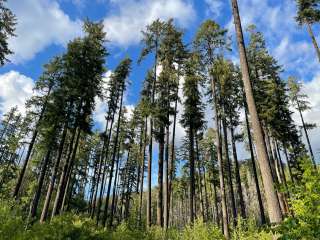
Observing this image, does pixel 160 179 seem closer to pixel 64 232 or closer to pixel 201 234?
pixel 201 234

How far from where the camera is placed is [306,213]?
4.50 meters

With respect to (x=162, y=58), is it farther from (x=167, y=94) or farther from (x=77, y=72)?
(x=77, y=72)

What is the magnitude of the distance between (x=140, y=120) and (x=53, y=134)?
14.5 meters

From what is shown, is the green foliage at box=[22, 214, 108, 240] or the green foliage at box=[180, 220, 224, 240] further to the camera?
the green foliage at box=[180, 220, 224, 240]

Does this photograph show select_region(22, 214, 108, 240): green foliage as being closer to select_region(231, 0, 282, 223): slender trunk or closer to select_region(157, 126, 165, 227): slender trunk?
select_region(157, 126, 165, 227): slender trunk

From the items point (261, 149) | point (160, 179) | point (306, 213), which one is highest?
point (160, 179)

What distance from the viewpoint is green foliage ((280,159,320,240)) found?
4246mm

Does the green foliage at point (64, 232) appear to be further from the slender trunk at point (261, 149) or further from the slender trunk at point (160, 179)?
the slender trunk at point (261, 149)

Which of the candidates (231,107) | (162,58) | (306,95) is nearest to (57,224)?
(162,58)

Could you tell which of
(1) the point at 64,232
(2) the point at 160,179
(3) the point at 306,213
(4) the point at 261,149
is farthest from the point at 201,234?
(2) the point at 160,179

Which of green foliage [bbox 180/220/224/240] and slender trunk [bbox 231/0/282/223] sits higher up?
slender trunk [bbox 231/0/282/223]

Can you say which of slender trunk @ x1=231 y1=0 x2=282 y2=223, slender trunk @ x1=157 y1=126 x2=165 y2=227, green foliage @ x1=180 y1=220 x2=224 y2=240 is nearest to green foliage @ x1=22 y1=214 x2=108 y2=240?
green foliage @ x1=180 y1=220 x2=224 y2=240

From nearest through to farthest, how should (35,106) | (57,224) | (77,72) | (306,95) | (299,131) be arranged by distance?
(57,224) → (77,72) → (35,106) → (299,131) → (306,95)

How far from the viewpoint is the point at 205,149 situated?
43.4 metres
